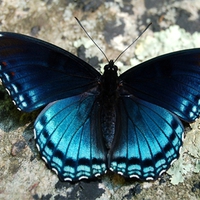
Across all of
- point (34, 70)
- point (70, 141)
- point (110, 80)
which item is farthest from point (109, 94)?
point (34, 70)

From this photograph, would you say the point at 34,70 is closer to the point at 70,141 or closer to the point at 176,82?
the point at 70,141

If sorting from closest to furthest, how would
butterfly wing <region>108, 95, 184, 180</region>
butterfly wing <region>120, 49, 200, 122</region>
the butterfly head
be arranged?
butterfly wing <region>108, 95, 184, 180</region> < butterfly wing <region>120, 49, 200, 122</region> < the butterfly head

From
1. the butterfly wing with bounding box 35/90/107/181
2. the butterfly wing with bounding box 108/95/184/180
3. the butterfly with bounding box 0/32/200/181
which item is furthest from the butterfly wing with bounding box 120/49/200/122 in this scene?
the butterfly wing with bounding box 35/90/107/181

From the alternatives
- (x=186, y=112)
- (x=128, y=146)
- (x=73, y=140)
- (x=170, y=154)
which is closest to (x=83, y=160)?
(x=73, y=140)

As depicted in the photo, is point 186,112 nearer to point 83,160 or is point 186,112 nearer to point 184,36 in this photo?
point 83,160

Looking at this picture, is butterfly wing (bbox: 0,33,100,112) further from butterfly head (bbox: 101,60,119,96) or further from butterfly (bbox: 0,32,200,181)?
butterfly head (bbox: 101,60,119,96)

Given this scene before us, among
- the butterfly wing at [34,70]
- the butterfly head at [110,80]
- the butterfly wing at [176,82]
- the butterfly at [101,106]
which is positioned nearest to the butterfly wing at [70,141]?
the butterfly at [101,106]

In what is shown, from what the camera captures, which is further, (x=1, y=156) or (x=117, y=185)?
(x=1, y=156)
